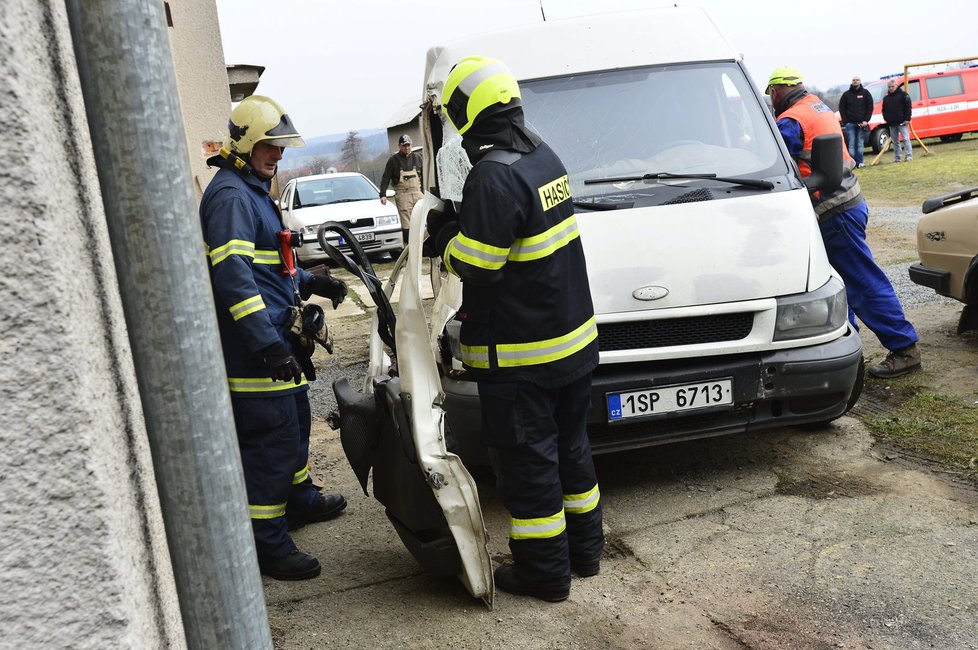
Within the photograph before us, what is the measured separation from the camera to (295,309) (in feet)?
13.4

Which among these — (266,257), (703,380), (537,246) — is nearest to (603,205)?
(703,380)

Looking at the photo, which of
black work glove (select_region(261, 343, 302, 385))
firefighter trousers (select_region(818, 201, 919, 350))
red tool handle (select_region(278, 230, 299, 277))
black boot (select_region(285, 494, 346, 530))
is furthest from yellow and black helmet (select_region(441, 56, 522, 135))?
firefighter trousers (select_region(818, 201, 919, 350))

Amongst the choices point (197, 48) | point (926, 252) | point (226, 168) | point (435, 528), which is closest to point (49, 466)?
point (435, 528)

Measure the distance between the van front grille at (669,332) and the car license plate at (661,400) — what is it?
213 mm

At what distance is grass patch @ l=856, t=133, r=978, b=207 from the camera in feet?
51.2

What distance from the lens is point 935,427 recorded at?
4.97 m

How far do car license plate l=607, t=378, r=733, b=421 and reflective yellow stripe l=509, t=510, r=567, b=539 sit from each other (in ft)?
2.70

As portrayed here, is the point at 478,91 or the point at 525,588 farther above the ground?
the point at 478,91

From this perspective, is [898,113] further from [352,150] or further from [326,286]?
[326,286]

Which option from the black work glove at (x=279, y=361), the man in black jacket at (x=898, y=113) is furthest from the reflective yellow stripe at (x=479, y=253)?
the man in black jacket at (x=898, y=113)

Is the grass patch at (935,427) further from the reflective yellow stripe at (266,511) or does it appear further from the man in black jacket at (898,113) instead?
the man in black jacket at (898,113)

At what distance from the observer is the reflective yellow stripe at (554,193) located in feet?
11.1

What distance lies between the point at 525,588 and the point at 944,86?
81.4ft

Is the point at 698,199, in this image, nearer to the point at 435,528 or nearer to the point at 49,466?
the point at 435,528
